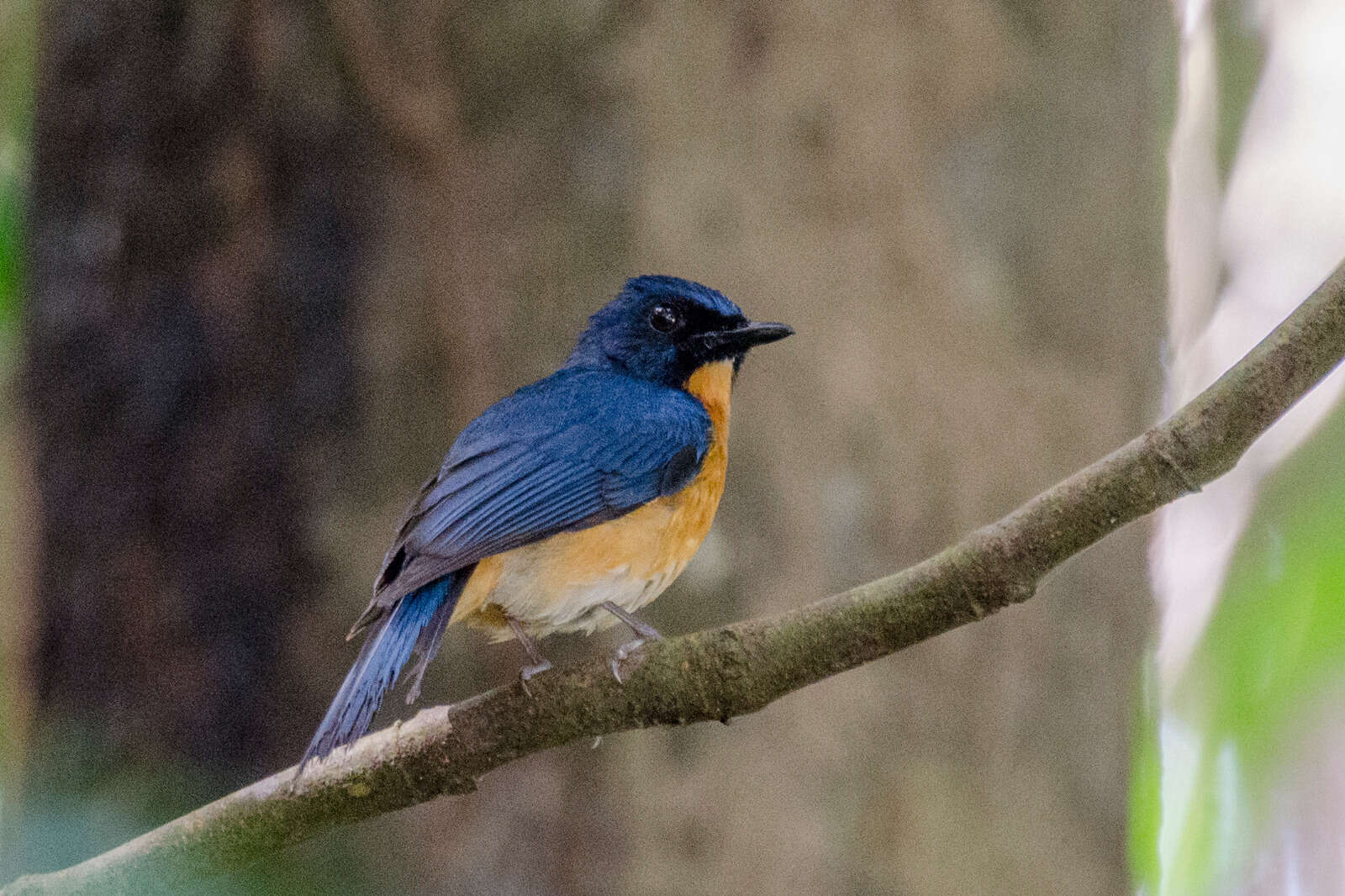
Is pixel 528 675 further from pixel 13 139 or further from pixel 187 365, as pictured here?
A: pixel 13 139

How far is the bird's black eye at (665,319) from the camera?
2270 millimetres

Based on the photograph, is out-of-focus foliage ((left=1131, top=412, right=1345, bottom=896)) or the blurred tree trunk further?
out-of-focus foliage ((left=1131, top=412, right=1345, bottom=896))

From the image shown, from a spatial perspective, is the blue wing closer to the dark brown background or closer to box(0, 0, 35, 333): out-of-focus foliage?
the dark brown background

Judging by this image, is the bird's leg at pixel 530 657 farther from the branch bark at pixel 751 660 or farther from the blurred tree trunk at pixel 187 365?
the blurred tree trunk at pixel 187 365

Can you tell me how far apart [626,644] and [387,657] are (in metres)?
0.35

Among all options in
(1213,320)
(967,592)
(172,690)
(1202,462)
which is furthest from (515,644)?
(1213,320)

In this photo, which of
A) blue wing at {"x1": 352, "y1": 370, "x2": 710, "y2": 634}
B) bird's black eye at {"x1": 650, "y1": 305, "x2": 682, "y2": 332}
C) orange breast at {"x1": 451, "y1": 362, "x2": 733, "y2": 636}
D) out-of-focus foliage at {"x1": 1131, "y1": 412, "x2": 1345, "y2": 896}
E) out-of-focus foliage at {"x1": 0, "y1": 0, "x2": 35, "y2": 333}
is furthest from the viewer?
out-of-focus foliage at {"x1": 1131, "y1": 412, "x2": 1345, "y2": 896}

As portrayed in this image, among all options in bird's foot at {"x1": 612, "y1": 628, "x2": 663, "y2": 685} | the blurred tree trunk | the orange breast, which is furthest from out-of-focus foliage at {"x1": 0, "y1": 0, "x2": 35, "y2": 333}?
bird's foot at {"x1": 612, "y1": 628, "x2": 663, "y2": 685}

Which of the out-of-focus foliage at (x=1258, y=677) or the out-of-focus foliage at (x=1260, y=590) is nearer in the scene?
the out-of-focus foliage at (x=1260, y=590)

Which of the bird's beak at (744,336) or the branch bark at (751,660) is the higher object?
the bird's beak at (744,336)

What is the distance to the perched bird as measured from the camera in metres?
1.99

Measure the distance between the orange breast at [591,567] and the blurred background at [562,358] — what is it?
33 cm

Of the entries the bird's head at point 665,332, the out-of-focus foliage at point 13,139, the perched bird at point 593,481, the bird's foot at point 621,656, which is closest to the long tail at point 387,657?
the perched bird at point 593,481

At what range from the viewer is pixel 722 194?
2475 millimetres
